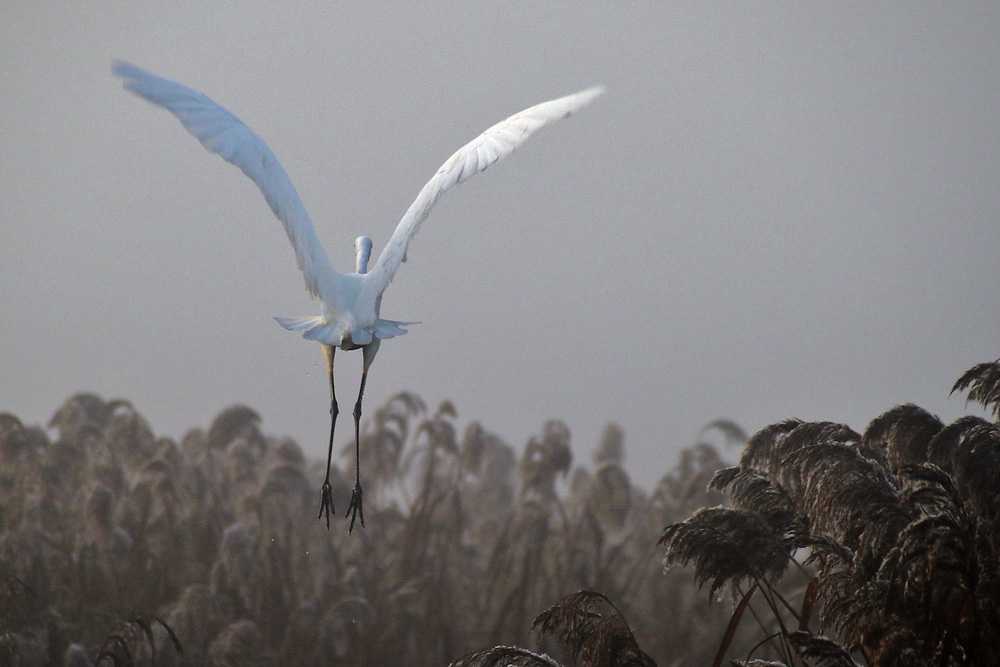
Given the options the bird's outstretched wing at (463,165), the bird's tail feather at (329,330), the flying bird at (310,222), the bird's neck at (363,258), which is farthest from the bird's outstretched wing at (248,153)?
the bird's neck at (363,258)

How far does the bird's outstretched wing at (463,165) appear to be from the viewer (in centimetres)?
629

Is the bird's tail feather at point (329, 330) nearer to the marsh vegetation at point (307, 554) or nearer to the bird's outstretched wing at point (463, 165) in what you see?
the bird's outstretched wing at point (463, 165)

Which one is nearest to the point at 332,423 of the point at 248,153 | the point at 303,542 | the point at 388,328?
the point at 388,328

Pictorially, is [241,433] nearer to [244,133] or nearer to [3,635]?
[3,635]

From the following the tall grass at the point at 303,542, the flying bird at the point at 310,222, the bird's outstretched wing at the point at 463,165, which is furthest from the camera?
the tall grass at the point at 303,542

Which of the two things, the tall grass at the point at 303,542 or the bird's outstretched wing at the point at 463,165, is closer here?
the bird's outstretched wing at the point at 463,165

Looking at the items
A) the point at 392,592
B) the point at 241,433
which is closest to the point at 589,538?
the point at 392,592

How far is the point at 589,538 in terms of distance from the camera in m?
17.1

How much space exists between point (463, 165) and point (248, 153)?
1430 millimetres

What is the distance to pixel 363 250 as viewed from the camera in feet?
24.6

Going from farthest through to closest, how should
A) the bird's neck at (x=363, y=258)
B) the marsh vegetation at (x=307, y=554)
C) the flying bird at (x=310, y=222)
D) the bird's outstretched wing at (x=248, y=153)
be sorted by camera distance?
1. the marsh vegetation at (x=307, y=554)
2. the bird's neck at (x=363, y=258)
3. the flying bird at (x=310, y=222)
4. the bird's outstretched wing at (x=248, y=153)

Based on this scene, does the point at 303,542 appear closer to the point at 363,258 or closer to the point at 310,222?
the point at 363,258

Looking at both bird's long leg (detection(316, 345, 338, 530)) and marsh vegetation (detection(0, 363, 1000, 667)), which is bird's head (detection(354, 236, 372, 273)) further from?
marsh vegetation (detection(0, 363, 1000, 667))

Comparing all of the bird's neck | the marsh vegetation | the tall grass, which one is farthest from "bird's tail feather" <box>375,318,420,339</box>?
the tall grass
